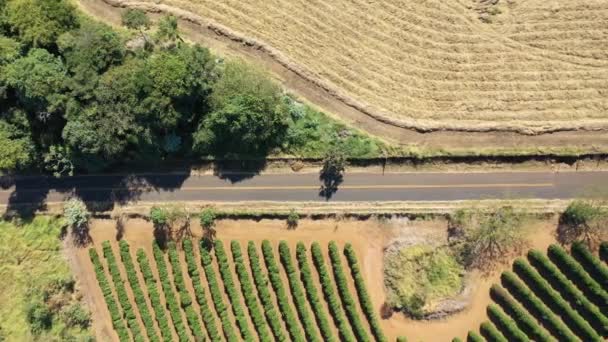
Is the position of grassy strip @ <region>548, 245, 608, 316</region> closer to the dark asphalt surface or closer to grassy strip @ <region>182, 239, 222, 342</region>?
the dark asphalt surface

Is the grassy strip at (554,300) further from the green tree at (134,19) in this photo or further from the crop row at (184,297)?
the green tree at (134,19)

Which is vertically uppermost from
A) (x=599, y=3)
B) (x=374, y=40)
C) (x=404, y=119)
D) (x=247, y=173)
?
Answer: (x=599, y=3)

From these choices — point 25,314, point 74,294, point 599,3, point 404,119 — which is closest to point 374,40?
point 404,119

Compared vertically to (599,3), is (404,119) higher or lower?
lower

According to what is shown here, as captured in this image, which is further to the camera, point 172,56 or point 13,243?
point 13,243

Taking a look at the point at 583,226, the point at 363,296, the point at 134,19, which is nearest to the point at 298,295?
the point at 363,296

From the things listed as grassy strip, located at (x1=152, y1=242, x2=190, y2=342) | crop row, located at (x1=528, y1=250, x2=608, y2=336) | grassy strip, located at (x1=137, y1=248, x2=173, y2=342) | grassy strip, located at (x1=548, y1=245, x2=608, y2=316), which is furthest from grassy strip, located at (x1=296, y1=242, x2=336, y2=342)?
grassy strip, located at (x1=548, y1=245, x2=608, y2=316)

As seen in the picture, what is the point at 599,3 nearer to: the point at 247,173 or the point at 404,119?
the point at 404,119
